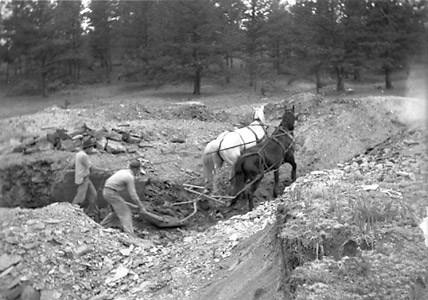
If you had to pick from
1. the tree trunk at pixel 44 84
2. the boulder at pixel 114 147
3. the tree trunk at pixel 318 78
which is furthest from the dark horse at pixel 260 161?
the tree trunk at pixel 44 84

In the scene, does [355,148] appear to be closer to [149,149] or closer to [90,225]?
[149,149]

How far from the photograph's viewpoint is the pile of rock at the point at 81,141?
572 inches

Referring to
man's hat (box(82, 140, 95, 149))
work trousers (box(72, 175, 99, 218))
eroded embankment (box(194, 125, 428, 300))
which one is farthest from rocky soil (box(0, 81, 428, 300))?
work trousers (box(72, 175, 99, 218))

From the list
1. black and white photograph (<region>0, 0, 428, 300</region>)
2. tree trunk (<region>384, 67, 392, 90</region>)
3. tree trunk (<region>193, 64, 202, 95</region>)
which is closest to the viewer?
black and white photograph (<region>0, 0, 428, 300</region>)

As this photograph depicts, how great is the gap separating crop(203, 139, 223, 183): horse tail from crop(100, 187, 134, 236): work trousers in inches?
132

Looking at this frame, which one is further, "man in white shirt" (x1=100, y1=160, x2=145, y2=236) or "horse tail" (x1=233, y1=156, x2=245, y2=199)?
"horse tail" (x1=233, y1=156, x2=245, y2=199)

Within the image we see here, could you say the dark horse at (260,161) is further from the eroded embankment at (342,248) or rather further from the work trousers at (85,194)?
the eroded embankment at (342,248)

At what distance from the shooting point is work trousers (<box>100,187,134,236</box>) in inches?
389

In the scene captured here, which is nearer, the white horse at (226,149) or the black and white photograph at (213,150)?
the black and white photograph at (213,150)

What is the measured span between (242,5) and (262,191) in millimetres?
4298

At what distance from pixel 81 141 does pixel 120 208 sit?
5178 millimetres

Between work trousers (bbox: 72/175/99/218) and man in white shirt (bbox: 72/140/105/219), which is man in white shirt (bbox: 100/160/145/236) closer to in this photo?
work trousers (bbox: 72/175/99/218)

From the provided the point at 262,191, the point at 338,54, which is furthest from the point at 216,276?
the point at 338,54

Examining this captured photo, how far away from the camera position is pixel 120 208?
9.97 m
